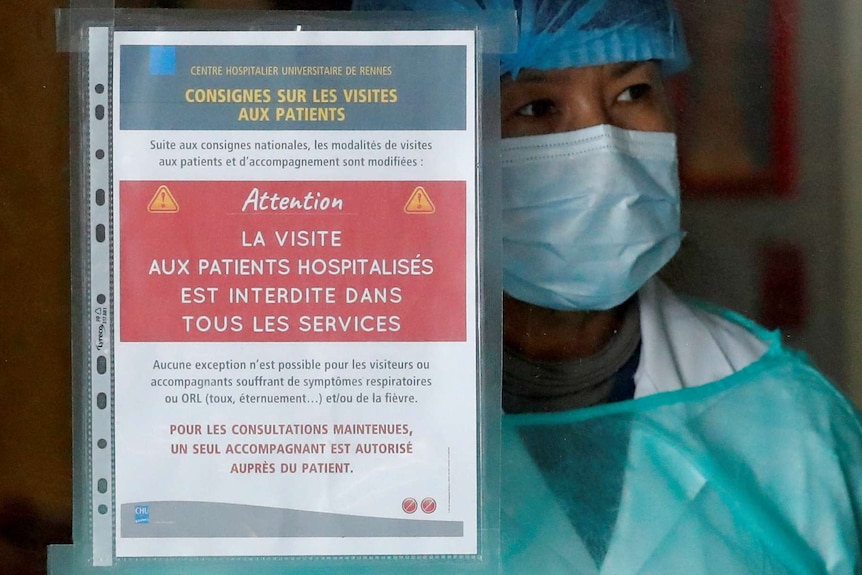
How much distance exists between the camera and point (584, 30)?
718 mm

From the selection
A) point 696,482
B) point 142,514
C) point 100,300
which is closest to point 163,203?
point 100,300

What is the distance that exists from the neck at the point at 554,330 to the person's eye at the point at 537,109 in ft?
0.49

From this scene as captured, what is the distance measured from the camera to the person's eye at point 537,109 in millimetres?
718

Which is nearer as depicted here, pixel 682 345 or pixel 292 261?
pixel 292 261

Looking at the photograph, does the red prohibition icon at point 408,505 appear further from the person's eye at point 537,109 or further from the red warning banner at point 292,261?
the person's eye at point 537,109

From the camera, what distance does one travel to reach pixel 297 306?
679mm

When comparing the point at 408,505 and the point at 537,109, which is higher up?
the point at 537,109

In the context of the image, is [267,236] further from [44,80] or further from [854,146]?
[854,146]

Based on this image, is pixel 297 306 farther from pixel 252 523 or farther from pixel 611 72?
pixel 611 72

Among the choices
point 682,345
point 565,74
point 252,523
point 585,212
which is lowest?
point 252,523

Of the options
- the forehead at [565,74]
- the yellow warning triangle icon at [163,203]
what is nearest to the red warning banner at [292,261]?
the yellow warning triangle icon at [163,203]

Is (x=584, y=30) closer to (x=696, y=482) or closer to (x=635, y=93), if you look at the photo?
(x=635, y=93)

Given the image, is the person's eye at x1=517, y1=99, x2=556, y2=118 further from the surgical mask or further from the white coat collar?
the white coat collar

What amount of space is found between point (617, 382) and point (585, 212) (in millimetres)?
151
